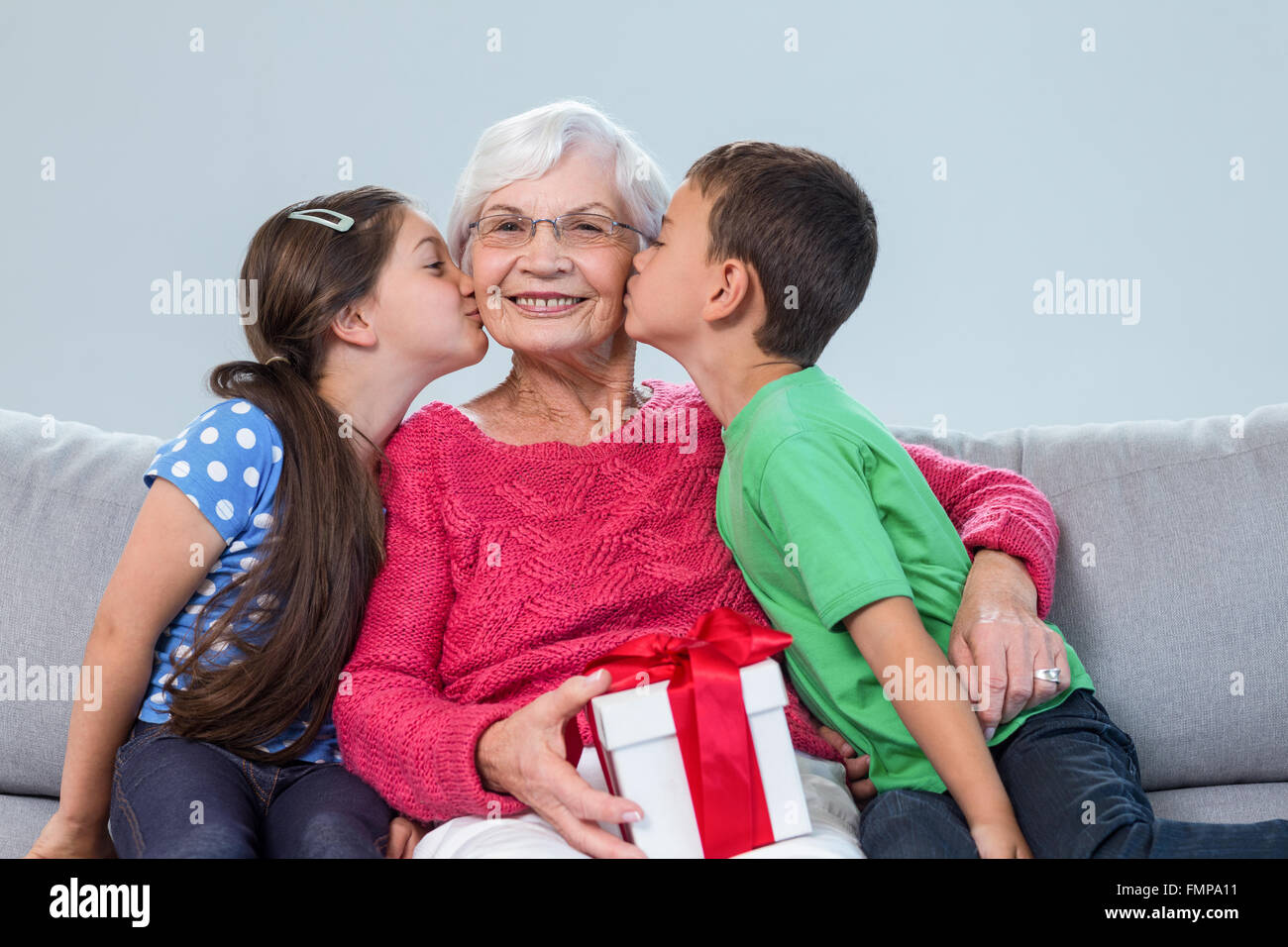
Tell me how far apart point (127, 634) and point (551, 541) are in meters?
0.55

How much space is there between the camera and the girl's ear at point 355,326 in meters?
1.70

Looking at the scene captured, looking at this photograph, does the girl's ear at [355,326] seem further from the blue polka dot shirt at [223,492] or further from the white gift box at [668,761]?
the white gift box at [668,761]

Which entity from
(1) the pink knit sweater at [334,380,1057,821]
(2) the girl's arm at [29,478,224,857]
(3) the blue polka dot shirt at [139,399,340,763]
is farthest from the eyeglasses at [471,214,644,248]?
(2) the girl's arm at [29,478,224,857]

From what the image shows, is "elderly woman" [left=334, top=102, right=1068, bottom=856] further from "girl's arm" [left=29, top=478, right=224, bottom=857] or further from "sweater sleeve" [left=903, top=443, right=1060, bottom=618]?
"girl's arm" [left=29, top=478, right=224, bottom=857]

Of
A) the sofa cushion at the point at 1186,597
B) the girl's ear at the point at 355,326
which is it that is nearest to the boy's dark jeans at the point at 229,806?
the girl's ear at the point at 355,326

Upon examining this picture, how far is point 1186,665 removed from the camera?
72.8 inches

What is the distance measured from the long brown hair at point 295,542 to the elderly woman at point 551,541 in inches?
2.3

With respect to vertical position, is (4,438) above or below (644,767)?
above

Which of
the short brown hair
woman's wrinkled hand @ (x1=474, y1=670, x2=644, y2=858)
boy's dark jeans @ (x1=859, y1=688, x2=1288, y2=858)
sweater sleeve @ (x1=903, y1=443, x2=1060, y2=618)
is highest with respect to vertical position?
the short brown hair

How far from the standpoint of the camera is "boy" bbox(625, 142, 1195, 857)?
1331 millimetres
